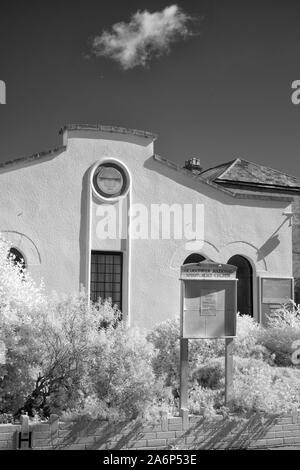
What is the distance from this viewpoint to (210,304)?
1072 cm

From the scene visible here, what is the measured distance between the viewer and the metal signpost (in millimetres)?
10562

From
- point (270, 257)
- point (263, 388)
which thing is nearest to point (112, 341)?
point (263, 388)

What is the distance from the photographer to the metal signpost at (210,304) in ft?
34.7

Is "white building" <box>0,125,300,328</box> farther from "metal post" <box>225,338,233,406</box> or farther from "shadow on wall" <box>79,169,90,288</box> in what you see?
"metal post" <box>225,338,233,406</box>

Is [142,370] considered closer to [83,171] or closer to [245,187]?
[83,171]

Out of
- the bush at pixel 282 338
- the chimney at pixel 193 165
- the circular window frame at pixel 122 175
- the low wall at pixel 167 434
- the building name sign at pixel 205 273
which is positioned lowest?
the low wall at pixel 167 434

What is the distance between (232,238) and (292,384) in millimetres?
7607

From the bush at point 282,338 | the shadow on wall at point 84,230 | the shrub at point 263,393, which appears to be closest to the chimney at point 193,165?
the shadow on wall at point 84,230

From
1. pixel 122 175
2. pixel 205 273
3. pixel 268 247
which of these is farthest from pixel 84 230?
pixel 205 273

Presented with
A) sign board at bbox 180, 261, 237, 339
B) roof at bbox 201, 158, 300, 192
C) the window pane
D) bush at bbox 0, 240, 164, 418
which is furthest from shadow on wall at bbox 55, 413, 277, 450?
roof at bbox 201, 158, 300, 192

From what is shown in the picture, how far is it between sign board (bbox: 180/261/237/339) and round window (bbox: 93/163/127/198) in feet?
23.8

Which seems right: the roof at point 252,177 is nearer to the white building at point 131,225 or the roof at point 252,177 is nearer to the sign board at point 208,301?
the white building at point 131,225

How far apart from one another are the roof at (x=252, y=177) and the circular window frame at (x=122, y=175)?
6875mm

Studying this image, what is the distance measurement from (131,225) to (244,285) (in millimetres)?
4227
